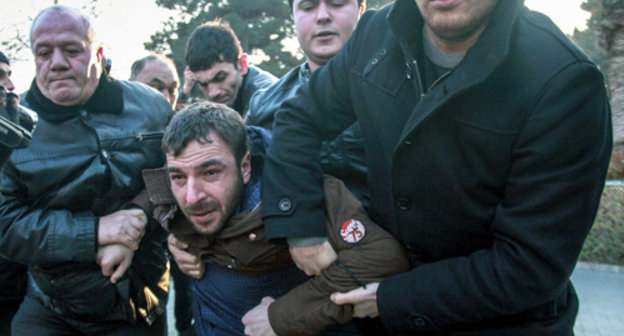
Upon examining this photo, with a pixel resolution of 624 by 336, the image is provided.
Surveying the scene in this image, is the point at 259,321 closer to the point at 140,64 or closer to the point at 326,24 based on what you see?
the point at 326,24

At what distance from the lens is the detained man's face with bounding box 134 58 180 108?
4.20 meters

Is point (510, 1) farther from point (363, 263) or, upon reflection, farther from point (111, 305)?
point (111, 305)

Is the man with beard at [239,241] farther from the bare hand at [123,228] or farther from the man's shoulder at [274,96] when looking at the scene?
the man's shoulder at [274,96]

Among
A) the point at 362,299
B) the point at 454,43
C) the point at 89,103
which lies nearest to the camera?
the point at 454,43

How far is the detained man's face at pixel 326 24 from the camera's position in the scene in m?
2.46

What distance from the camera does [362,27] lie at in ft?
5.87

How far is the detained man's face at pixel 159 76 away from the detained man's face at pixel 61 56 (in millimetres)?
1876

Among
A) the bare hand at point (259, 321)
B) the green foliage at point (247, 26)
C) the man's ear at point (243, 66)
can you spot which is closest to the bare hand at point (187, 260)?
the bare hand at point (259, 321)

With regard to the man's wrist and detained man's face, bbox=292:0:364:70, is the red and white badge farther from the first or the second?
detained man's face, bbox=292:0:364:70

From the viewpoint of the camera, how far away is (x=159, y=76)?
166 inches

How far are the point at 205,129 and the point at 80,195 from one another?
757 mm

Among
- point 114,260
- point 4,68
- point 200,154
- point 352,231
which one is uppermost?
point 4,68

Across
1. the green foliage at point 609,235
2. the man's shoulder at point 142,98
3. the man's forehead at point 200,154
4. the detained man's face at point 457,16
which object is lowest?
the green foliage at point 609,235

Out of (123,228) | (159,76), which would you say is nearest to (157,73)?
(159,76)
